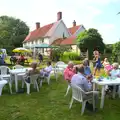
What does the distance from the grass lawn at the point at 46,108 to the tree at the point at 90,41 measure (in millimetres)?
19825

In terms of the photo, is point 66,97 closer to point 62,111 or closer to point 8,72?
point 62,111

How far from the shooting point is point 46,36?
127 ft

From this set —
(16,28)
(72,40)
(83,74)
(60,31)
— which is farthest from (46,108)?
(16,28)

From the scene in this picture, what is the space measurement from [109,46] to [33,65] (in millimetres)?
24020

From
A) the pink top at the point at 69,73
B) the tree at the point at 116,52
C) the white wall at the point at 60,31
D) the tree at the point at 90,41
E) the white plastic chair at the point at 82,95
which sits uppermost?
the white wall at the point at 60,31

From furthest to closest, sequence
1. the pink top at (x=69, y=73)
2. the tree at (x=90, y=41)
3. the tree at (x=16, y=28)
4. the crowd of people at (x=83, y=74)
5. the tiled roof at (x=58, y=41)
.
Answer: the tree at (x=16, y=28) → the tiled roof at (x=58, y=41) → the tree at (x=90, y=41) → the pink top at (x=69, y=73) → the crowd of people at (x=83, y=74)

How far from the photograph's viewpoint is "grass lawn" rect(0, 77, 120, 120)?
17.7 feet

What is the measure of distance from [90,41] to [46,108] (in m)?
21.7

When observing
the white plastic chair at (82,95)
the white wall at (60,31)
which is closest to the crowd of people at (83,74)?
the white plastic chair at (82,95)

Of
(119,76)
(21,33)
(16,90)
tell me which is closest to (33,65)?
(16,90)

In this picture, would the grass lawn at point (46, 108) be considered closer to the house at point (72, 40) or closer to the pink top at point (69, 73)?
the pink top at point (69, 73)

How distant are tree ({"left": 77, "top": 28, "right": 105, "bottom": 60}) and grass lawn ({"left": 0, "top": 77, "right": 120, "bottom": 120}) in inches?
780

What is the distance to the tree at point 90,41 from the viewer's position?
2689 centimetres

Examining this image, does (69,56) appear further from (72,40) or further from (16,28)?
(16,28)
